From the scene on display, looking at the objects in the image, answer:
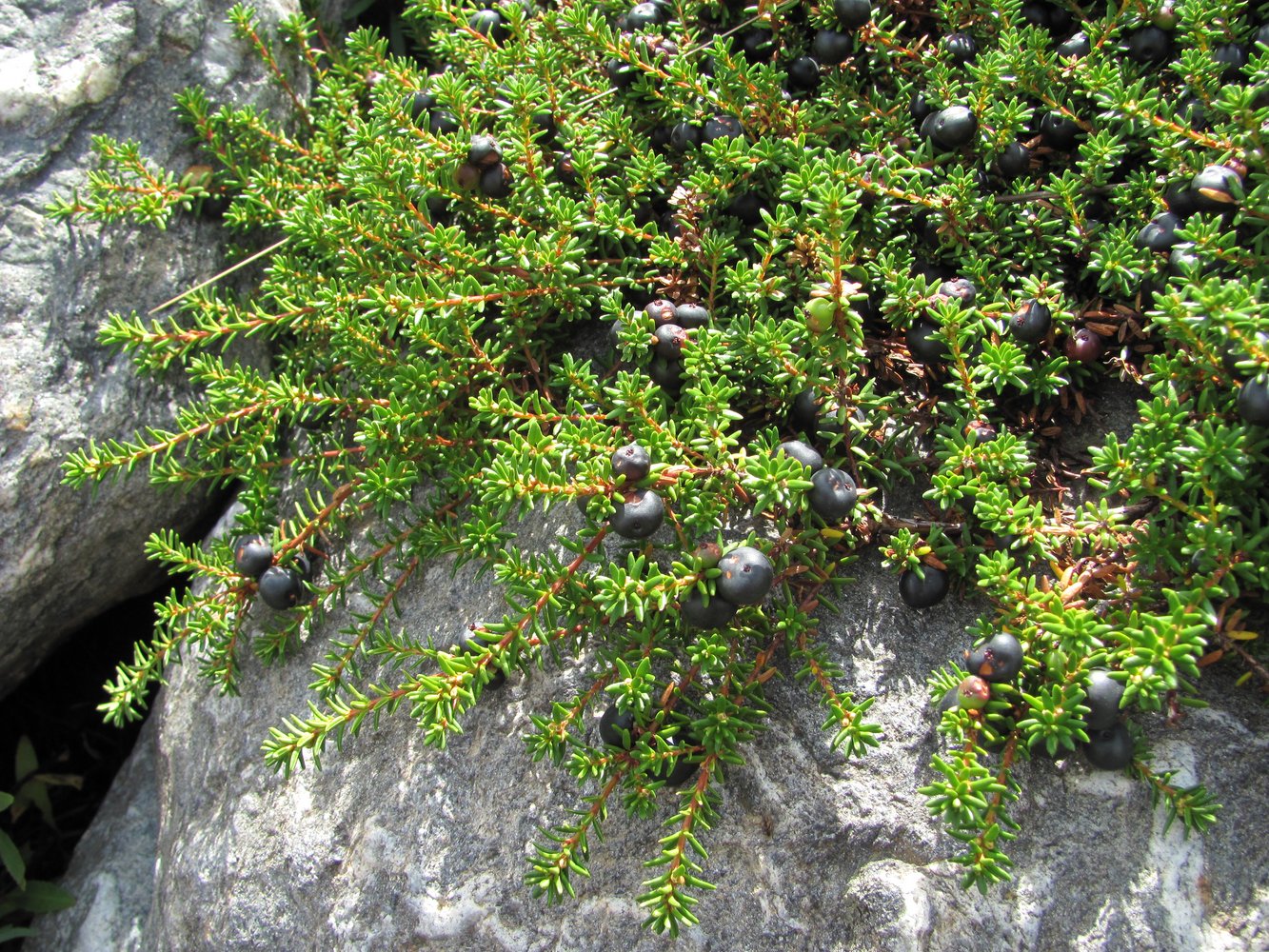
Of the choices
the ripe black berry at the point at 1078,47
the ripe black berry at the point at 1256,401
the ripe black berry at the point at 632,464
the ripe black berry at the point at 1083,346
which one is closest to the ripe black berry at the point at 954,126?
the ripe black berry at the point at 1078,47

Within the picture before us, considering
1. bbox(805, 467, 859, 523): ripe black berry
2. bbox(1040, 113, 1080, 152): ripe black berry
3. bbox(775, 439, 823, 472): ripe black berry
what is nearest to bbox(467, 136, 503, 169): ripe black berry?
bbox(775, 439, 823, 472): ripe black berry

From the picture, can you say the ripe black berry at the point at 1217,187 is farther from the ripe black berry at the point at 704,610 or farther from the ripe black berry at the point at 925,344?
the ripe black berry at the point at 704,610

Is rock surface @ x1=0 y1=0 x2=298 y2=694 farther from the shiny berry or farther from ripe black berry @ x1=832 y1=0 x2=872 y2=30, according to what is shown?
the shiny berry

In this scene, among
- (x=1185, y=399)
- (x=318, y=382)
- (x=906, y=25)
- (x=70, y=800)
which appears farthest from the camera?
(x=70, y=800)

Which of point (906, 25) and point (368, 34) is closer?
point (906, 25)

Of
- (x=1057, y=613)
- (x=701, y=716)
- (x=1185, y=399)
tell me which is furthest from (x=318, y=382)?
(x=1185, y=399)

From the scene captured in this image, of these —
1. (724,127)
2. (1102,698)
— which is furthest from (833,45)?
(1102,698)

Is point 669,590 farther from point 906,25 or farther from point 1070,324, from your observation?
point 906,25
